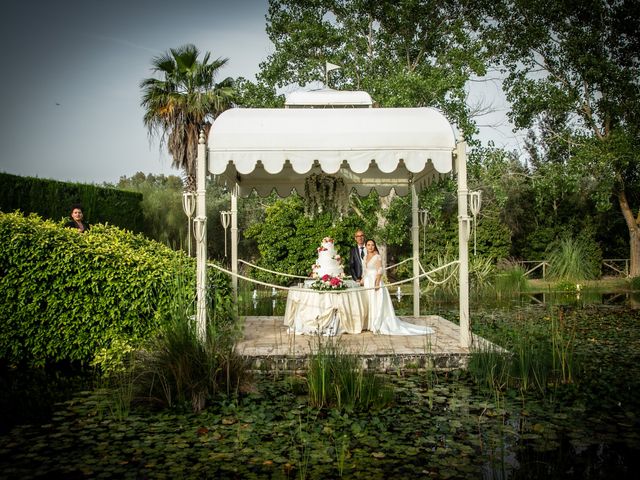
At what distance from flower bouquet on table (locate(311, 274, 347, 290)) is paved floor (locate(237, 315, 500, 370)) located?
2.27 feet

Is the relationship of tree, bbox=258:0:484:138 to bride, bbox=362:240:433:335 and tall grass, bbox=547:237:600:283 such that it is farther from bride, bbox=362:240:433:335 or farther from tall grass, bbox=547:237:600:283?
bride, bbox=362:240:433:335

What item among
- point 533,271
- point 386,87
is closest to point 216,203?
point 386,87

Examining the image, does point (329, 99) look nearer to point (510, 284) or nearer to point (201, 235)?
point (201, 235)

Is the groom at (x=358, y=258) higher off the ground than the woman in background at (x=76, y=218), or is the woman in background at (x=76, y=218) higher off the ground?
the woman in background at (x=76, y=218)

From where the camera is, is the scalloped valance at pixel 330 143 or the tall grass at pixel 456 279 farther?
the tall grass at pixel 456 279

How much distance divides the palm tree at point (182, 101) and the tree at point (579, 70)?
941 cm

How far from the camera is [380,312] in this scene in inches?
314

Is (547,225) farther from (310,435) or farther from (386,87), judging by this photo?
(310,435)

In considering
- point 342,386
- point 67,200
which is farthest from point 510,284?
point 67,200

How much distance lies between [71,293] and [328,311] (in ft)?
10.9

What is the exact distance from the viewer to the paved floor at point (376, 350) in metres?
6.48

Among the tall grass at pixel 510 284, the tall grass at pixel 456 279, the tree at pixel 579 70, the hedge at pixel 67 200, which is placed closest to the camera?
the hedge at pixel 67 200

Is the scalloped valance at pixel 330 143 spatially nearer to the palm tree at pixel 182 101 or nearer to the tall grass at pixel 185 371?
the tall grass at pixel 185 371

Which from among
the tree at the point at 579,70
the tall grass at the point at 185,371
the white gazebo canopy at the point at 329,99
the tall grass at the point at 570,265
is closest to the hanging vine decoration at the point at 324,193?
the white gazebo canopy at the point at 329,99
